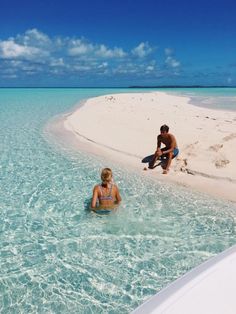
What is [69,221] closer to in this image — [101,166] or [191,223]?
[191,223]

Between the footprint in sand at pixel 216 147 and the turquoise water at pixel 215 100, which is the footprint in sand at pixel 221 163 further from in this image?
the turquoise water at pixel 215 100

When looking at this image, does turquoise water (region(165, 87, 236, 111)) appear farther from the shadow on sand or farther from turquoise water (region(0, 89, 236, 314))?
turquoise water (region(0, 89, 236, 314))

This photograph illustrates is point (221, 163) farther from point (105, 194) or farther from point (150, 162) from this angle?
point (105, 194)

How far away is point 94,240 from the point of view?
19.4 feet

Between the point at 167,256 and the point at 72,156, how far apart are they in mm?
7102

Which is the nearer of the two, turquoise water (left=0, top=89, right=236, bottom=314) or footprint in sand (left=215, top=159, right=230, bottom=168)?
turquoise water (left=0, top=89, right=236, bottom=314)

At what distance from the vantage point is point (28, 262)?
17.4 feet

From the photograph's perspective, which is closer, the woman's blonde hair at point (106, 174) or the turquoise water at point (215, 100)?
the woman's blonde hair at point (106, 174)

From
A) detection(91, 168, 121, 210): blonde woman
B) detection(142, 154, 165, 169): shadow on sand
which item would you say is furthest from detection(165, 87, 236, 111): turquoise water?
detection(91, 168, 121, 210): blonde woman

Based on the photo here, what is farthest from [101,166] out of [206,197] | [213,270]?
[213,270]

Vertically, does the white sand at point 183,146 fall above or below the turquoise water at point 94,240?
above

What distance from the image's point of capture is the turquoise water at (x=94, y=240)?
4.59 meters

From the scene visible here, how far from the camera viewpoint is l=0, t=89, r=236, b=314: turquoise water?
4.59 metres

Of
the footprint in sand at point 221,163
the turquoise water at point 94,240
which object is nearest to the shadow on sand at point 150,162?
the turquoise water at point 94,240
